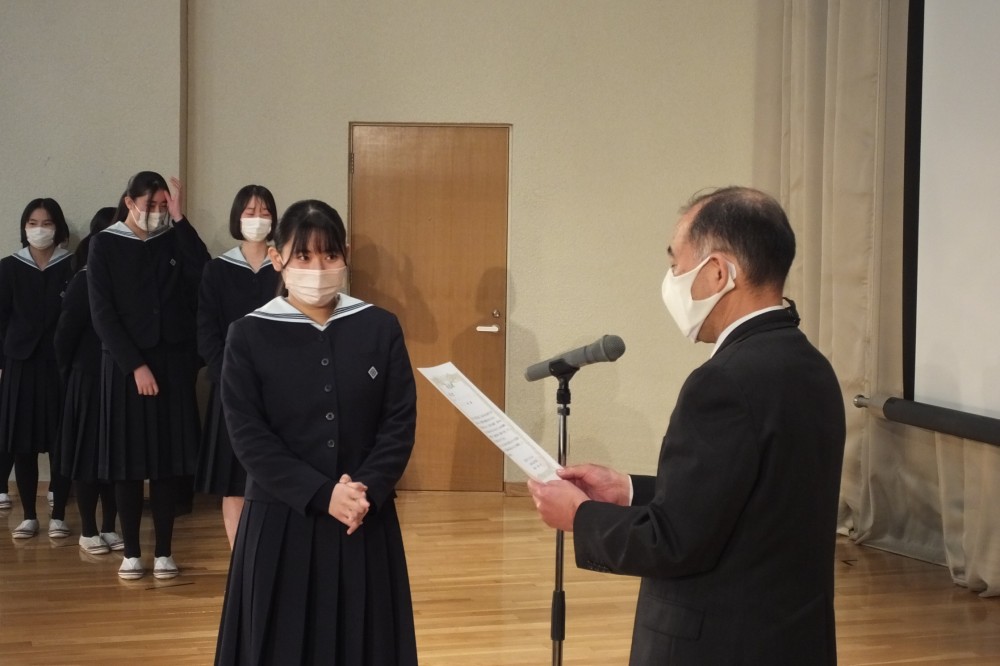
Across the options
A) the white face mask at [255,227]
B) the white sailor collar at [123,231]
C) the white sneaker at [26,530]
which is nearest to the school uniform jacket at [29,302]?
the white sneaker at [26,530]

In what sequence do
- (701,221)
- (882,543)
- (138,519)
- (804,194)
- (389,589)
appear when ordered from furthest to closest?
(804,194) < (882,543) < (138,519) < (389,589) < (701,221)

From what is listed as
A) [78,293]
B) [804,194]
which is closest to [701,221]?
[78,293]

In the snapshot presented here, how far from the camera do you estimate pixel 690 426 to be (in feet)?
4.74

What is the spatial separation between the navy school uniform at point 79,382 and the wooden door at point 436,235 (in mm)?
1805

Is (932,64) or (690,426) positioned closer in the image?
(690,426)

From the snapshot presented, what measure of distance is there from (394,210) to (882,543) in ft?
10.6

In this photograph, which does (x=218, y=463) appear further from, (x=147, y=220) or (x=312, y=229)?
(x=312, y=229)

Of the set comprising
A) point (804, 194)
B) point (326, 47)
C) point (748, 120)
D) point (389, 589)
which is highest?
point (326, 47)

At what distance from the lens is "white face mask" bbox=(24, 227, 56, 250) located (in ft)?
17.4

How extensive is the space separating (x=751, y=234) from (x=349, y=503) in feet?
3.64

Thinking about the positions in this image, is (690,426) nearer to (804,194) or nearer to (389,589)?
(389,589)

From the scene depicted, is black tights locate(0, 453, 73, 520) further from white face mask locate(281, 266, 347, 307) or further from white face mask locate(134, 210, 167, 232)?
white face mask locate(281, 266, 347, 307)

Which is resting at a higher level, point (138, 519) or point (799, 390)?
point (799, 390)

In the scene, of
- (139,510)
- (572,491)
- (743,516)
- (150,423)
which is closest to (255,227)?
(150,423)
